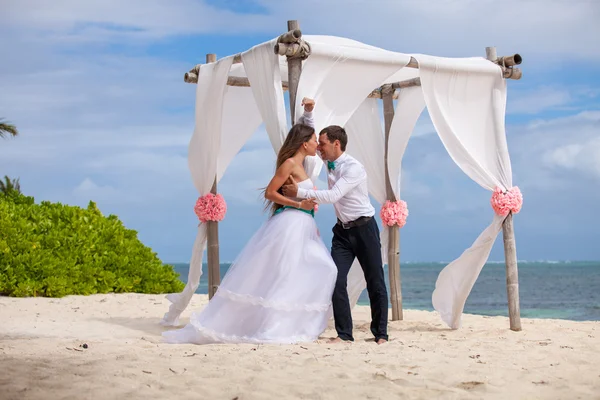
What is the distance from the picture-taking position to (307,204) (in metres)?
6.55

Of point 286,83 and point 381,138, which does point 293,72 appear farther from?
point 381,138

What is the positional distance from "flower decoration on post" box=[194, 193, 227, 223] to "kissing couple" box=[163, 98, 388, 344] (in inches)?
57.3

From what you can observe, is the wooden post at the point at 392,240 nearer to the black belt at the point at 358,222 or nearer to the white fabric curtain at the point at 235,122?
the white fabric curtain at the point at 235,122

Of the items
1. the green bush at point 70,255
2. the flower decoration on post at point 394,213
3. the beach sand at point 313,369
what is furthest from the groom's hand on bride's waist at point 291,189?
the green bush at point 70,255

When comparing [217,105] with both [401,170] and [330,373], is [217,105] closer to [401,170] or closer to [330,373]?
[401,170]

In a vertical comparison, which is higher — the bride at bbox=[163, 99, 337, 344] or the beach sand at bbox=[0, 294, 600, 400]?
the bride at bbox=[163, 99, 337, 344]

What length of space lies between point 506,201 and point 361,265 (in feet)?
6.83

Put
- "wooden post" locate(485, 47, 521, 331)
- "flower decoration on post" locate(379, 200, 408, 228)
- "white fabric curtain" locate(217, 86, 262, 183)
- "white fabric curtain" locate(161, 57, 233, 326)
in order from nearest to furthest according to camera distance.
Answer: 1. "white fabric curtain" locate(161, 57, 233, 326)
2. "wooden post" locate(485, 47, 521, 331)
3. "white fabric curtain" locate(217, 86, 262, 183)
4. "flower decoration on post" locate(379, 200, 408, 228)

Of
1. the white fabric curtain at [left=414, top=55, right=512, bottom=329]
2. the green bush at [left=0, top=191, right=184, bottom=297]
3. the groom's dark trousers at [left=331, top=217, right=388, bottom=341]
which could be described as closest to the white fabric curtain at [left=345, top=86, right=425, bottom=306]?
the white fabric curtain at [left=414, top=55, right=512, bottom=329]

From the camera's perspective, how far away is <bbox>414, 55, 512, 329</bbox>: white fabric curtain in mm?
7891

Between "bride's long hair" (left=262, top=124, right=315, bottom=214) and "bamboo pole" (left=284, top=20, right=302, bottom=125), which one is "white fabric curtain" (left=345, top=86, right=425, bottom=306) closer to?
"bamboo pole" (left=284, top=20, right=302, bottom=125)

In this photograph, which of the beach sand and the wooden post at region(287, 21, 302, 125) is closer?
the beach sand

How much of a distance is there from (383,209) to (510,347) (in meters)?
2.76

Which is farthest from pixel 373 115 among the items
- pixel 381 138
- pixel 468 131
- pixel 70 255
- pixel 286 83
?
pixel 70 255
